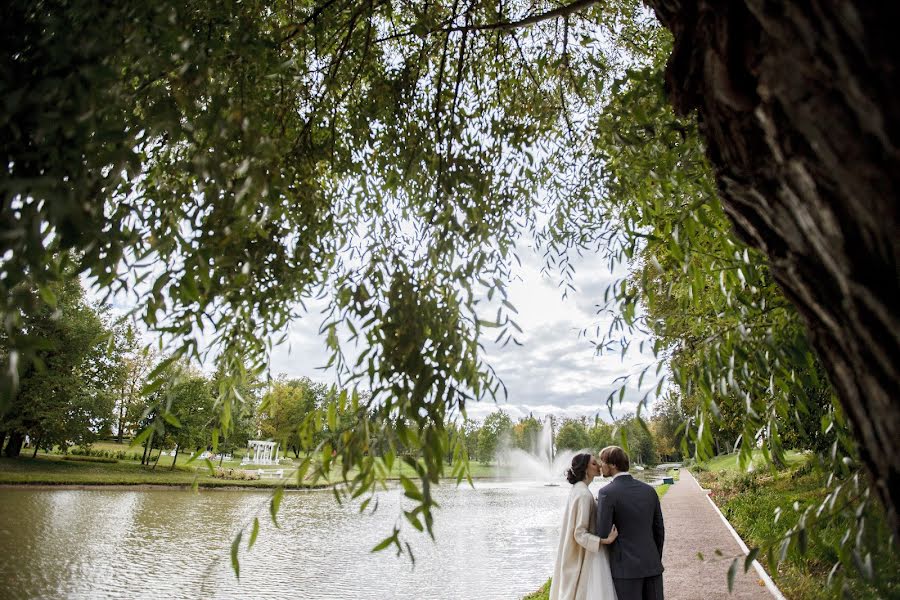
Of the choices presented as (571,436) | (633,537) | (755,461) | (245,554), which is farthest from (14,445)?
(571,436)

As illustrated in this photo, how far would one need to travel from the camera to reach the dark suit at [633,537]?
467 centimetres

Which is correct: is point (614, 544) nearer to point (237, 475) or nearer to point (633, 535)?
point (633, 535)

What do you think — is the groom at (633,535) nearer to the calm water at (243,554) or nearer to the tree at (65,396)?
the calm water at (243,554)

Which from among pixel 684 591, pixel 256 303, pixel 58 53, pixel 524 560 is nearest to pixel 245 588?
pixel 524 560

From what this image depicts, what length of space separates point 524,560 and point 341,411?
10752mm

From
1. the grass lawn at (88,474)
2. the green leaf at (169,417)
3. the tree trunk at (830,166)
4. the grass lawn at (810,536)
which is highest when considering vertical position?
the tree trunk at (830,166)

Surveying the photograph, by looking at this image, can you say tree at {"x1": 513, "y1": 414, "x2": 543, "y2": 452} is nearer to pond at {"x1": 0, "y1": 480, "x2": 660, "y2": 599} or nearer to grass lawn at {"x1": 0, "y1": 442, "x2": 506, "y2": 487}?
grass lawn at {"x1": 0, "y1": 442, "x2": 506, "y2": 487}

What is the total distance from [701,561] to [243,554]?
9253 millimetres

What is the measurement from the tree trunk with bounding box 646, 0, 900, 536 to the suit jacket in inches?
150

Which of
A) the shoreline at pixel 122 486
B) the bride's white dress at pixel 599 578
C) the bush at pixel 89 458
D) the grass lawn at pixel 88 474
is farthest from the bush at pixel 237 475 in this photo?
the bride's white dress at pixel 599 578

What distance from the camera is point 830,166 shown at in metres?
1.16

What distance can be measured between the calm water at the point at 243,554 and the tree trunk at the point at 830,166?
4833mm

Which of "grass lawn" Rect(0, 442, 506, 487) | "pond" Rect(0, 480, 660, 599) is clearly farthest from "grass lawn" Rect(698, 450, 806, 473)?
"grass lawn" Rect(0, 442, 506, 487)

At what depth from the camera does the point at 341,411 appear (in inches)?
98.5
